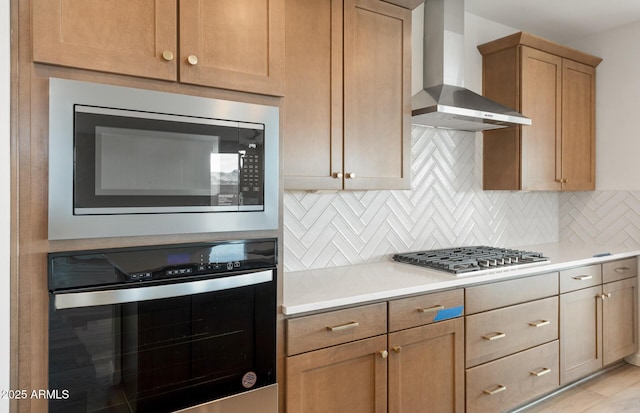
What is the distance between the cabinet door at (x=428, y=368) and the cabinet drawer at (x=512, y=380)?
0.11 meters

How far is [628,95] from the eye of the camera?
3.38 m

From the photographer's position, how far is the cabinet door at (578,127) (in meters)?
3.32

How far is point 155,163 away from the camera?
1.36m

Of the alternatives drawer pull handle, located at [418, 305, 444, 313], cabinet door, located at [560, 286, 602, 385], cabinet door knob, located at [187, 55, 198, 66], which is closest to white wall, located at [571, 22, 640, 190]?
cabinet door, located at [560, 286, 602, 385]

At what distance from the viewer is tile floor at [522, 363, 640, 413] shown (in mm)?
2656

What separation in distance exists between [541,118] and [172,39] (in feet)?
9.00

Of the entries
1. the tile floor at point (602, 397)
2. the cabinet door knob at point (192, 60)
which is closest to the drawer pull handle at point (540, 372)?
the tile floor at point (602, 397)

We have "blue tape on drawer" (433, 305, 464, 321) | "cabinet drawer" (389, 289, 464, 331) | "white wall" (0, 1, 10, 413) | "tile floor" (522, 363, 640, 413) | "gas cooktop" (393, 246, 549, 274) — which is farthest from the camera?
"tile floor" (522, 363, 640, 413)

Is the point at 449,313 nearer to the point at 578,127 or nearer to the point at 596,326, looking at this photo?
the point at 596,326

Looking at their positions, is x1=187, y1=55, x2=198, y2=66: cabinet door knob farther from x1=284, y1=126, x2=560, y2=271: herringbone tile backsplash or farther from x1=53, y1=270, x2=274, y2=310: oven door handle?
x1=284, y1=126, x2=560, y2=271: herringbone tile backsplash

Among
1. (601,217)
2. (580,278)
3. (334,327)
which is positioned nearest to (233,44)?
(334,327)

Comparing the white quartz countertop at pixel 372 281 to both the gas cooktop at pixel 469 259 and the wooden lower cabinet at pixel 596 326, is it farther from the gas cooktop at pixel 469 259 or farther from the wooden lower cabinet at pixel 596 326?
the wooden lower cabinet at pixel 596 326

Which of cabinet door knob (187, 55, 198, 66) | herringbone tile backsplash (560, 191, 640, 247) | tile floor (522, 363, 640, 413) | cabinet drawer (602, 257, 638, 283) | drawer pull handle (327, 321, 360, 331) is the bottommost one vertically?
tile floor (522, 363, 640, 413)

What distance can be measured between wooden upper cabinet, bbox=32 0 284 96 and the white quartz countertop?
0.84 m
